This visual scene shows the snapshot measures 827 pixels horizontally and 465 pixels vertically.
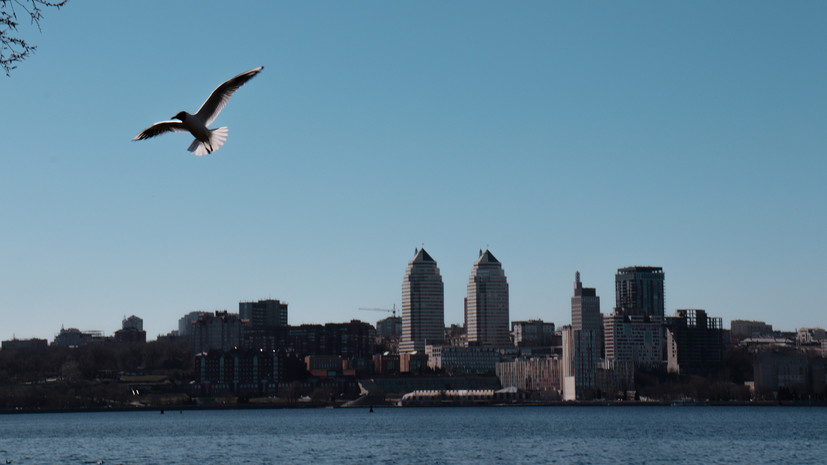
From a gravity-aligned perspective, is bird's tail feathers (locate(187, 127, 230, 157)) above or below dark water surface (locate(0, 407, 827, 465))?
above

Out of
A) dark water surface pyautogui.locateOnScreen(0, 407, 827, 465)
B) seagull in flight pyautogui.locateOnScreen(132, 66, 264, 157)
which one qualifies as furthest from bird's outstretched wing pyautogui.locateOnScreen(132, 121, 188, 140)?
dark water surface pyautogui.locateOnScreen(0, 407, 827, 465)

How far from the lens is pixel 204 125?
52.0 feet

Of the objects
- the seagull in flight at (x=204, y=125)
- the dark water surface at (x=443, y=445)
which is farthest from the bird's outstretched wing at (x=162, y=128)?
the dark water surface at (x=443, y=445)

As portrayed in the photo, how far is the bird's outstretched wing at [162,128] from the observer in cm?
1552

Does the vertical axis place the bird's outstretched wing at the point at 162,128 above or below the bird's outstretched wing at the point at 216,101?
below

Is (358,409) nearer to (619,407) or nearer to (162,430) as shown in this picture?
(619,407)

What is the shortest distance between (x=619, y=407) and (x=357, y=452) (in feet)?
432

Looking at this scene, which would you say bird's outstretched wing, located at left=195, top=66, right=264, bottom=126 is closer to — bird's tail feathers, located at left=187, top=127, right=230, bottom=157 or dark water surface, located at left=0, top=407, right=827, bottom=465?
bird's tail feathers, located at left=187, top=127, right=230, bottom=157

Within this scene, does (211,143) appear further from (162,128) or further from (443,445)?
(443,445)

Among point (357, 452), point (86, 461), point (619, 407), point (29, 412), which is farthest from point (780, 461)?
point (29, 412)

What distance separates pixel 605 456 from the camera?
6844cm

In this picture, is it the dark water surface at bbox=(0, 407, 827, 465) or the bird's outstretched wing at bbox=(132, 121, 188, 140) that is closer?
the bird's outstretched wing at bbox=(132, 121, 188, 140)

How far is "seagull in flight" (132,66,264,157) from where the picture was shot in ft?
51.2

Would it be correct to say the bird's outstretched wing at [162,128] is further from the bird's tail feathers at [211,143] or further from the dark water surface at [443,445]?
the dark water surface at [443,445]
